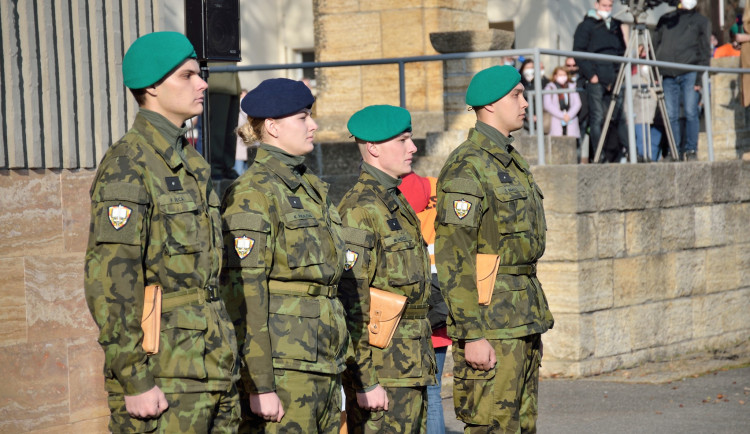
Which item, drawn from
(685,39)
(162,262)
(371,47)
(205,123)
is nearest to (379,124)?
(205,123)

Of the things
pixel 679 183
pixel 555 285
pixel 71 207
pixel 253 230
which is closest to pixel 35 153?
pixel 71 207

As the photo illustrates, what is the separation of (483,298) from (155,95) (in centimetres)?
205

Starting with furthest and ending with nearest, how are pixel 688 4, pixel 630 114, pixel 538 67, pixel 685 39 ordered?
pixel 688 4
pixel 685 39
pixel 630 114
pixel 538 67

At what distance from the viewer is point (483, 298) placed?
532 centimetres

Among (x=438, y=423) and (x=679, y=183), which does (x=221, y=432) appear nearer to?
(x=438, y=423)

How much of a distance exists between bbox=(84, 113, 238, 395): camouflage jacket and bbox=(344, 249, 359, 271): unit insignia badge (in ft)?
3.45

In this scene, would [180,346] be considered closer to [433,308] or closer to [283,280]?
[283,280]

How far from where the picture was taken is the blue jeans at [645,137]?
10.7 m

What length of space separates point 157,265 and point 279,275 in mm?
621

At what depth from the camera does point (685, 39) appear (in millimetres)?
12945

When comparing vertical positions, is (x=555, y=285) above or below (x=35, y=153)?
below

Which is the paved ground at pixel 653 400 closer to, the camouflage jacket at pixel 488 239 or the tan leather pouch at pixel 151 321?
the camouflage jacket at pixel 488 239

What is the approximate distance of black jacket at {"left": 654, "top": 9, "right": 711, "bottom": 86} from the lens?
42.4ft

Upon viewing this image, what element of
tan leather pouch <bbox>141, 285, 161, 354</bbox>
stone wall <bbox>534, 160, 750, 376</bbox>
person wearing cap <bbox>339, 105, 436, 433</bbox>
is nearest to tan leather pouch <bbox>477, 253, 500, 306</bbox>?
person wearing cap <bbox>339, 105, 436, 433</bbox>
